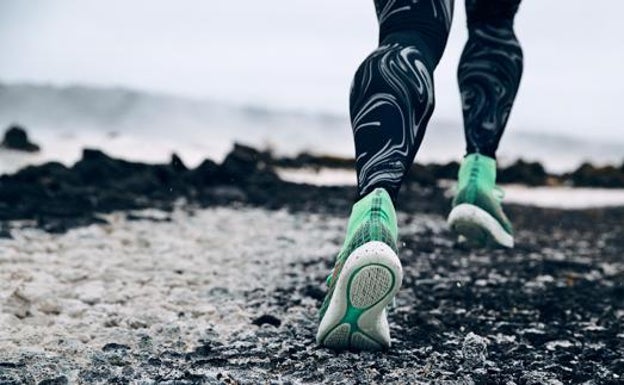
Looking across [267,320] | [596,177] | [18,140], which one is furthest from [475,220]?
[596,177]

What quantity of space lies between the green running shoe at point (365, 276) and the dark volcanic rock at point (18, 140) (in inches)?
302

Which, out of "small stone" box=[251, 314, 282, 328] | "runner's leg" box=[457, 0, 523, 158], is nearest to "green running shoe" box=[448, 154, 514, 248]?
"runner's leg" box=[457, 0, 523, 158]

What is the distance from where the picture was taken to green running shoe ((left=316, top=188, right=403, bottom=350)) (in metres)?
A: 1.31

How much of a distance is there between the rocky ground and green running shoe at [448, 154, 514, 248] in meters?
0.27

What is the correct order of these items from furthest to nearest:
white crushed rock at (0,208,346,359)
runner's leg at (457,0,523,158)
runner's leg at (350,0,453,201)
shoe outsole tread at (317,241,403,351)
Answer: runner's leg at (457,0,523,158) < white crushed rock at (0,208,346,359) < runner's leg at (350,0,453,201) < shoe outsole tread at (317,241,403,351)

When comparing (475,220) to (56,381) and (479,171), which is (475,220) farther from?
(56,381)

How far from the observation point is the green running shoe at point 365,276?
51.6 inches

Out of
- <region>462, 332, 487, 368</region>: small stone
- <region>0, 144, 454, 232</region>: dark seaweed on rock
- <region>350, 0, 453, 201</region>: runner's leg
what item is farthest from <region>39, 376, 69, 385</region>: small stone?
<region>0, 144, 454, 232</region>: dark seaweed on rock

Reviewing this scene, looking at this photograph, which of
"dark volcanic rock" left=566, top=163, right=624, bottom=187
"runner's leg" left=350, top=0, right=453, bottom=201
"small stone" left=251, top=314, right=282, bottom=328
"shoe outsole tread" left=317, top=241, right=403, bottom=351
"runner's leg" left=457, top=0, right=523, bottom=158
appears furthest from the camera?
"dark volcanic rock" left=566, top=163, right=624, bottom=187

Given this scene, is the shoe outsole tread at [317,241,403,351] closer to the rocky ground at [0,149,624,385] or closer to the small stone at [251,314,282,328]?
the rocky ground at [0,149,624,385]

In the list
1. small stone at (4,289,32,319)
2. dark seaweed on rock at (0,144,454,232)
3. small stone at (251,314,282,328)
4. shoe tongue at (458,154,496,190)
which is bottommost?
A: small stone at (4,289,32,319)

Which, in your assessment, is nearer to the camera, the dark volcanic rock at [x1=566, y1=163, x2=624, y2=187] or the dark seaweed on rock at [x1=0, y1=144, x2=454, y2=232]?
the dark seaweed on rock at [x1=0, y1=144, x2=454, y2=232]

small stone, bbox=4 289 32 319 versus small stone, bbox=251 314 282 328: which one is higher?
small stone, bbox=251 314 282 328

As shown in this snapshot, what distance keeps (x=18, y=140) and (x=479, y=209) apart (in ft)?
25.4
